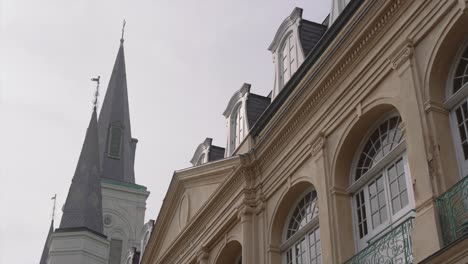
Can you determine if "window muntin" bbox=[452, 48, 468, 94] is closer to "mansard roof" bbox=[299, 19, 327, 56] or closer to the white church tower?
"mansard roof" bbox=[299, 19, 327, 56]

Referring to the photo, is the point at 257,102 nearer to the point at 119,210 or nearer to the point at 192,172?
the point at 192,172

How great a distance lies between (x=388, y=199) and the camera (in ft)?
44.6

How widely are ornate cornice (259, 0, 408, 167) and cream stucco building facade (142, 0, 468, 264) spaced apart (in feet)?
0.08

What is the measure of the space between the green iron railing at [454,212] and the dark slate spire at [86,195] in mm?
25942

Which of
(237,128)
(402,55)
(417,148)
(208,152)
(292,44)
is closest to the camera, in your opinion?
(417,148)

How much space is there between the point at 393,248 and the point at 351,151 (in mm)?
3261

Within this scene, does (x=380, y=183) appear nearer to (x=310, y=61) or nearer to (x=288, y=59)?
(x=310, y=61)

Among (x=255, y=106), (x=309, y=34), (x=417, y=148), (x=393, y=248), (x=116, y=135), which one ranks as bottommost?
(x=393, y=248)

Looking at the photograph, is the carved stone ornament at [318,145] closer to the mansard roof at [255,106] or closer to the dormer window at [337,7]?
the dormer window at [337,7]

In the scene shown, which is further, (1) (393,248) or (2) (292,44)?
(2) (292,44)

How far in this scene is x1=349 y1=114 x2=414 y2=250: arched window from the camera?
13.3 metres

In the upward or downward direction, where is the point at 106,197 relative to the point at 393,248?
upward

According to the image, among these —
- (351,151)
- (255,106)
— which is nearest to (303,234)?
(351,151)

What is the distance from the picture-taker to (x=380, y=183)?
554 inches
